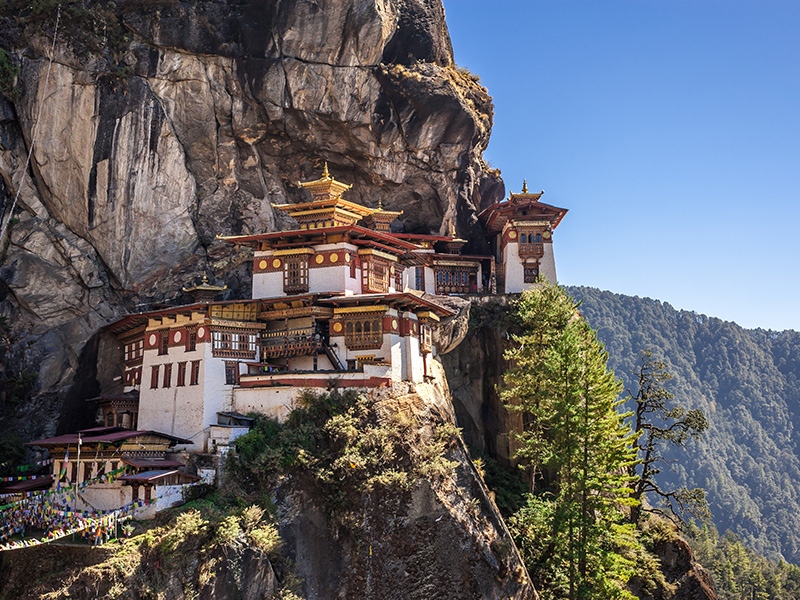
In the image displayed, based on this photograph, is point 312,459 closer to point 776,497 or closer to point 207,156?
point 207,156

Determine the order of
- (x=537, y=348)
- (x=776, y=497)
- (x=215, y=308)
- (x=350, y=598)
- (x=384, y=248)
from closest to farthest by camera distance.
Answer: (x=350, y=598), (x=215, y=308), (x=537, y=348), (x=384, y=248), (x=776, y=497)

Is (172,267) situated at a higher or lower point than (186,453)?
higher

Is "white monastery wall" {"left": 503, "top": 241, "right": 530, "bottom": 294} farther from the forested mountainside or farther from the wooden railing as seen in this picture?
the forested mountainside

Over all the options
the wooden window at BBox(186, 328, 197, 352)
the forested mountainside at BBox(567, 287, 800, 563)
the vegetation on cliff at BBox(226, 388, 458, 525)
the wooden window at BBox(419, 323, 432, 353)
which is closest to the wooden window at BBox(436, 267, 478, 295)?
the wooden window at BBox(419, 323, 432, 353)

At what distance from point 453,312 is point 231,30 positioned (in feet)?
77.5

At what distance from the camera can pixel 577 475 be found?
36125 mm

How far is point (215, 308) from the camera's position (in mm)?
39375

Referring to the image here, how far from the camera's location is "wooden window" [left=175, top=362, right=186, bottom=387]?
3956cm

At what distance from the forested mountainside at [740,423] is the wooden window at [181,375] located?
135 m

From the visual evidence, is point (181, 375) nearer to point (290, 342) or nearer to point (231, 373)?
point (231, 373)

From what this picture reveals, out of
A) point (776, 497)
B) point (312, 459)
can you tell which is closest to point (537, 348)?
point (312, 459)

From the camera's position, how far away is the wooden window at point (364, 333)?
39.8 meters

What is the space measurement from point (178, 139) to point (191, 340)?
15.3 m

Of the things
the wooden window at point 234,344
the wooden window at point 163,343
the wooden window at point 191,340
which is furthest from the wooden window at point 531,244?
the wooden window at point 163,343
